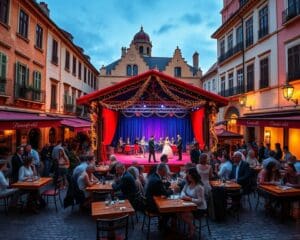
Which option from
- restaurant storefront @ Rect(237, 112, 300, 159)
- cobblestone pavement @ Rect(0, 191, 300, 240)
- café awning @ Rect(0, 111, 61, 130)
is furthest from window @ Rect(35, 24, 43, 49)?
restaurant storefront @ Rect(237, 112, 300, 159)

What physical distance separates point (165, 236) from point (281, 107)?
1202 cm

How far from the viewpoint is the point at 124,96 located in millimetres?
13430

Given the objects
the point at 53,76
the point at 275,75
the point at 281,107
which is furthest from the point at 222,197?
the point at 53,76

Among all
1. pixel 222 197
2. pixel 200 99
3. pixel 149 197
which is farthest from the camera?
pixel 200 99

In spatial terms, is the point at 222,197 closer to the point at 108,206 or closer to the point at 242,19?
the point at 108,206

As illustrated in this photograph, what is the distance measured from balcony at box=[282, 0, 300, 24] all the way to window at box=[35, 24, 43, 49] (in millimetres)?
15044

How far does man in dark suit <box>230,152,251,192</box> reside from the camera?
23.1 feet

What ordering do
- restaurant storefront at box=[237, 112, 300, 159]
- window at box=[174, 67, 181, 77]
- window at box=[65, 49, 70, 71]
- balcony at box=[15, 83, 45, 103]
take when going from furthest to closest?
1. window at box=[174, 67, 181, 77]
2. window at box=[65, 49, 70, 71]
3. balcony at box=[15, 83, 45, 103]
4. restaurant storefront at box=[237, 112, 300, 159]

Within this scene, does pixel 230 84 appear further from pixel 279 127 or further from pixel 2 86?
pixel 2 86

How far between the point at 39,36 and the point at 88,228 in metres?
14.4

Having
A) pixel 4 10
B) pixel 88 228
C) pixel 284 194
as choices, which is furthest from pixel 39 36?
pixel 284 194

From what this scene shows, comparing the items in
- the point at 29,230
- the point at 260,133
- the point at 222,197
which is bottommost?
the point at 29,230

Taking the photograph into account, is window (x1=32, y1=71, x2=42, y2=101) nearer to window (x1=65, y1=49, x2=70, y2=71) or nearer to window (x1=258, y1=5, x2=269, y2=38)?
window (x1=65, y1=49, x2=70, y2=71)

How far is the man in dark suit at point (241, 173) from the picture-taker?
7.05 m
